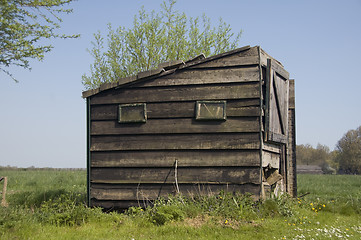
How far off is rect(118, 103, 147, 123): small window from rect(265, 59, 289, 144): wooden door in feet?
11.1

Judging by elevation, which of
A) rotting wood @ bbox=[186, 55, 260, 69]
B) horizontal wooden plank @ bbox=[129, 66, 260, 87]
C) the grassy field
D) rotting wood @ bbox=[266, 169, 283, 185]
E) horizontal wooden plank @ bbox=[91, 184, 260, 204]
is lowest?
the grassy field

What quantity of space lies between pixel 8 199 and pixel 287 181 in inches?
399

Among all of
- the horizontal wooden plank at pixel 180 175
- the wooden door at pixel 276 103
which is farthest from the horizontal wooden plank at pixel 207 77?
the horizontal wooden plank at pixel 180 175

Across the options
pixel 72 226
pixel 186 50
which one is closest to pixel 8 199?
pixel 72 226

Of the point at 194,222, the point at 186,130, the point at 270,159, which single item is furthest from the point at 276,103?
the point at 194,222

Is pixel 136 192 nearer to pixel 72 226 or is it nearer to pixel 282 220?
pixel 72 226

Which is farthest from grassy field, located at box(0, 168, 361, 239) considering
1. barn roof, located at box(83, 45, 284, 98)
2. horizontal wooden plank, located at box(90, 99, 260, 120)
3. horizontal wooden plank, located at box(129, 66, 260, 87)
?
barn roof, located at box(83, 45, 284, 98)

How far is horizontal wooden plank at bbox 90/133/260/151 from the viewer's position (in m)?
10.1

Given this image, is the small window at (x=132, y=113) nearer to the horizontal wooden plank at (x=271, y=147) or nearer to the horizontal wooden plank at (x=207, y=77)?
the horizontal wooden plank at (x=207, y=77)

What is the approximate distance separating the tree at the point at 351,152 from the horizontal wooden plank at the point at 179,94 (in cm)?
6741

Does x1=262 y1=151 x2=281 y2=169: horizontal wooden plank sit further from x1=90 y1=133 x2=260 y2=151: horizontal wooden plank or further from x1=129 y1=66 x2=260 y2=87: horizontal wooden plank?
x1=129 y1=66 x2=260 y2=87: horizontal wooden plank

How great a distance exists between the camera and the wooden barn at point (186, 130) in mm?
10094

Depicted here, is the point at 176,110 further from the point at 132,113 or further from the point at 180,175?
the point at 180,175

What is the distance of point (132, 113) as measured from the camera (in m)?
10.8
